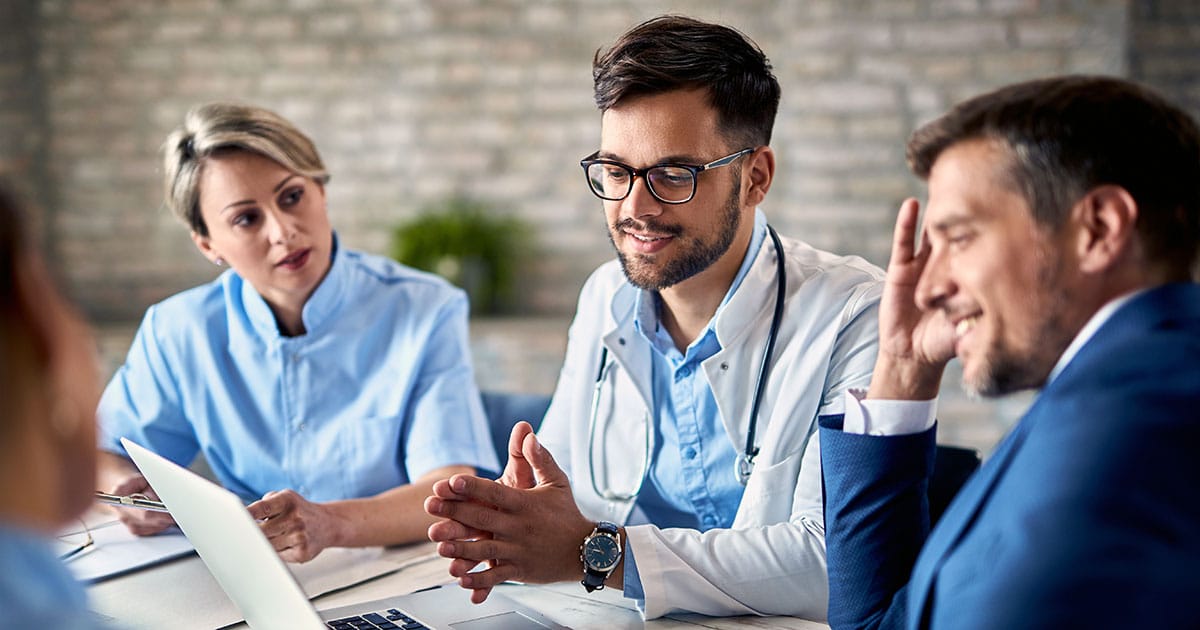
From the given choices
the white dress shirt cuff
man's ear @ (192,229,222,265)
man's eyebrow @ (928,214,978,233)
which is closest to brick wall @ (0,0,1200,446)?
man's ear @ (192,229,222,265)

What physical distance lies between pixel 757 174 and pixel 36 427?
1.47m

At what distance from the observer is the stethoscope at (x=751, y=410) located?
1.78 m

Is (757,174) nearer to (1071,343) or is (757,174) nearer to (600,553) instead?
(600,553)

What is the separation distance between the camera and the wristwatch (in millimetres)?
1511

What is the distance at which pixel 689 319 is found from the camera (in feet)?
6.41

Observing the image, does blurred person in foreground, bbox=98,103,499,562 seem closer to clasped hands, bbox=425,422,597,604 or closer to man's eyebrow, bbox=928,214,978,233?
clasped hands, bbox=425,422,597,604

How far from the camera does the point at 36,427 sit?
2.14 ft

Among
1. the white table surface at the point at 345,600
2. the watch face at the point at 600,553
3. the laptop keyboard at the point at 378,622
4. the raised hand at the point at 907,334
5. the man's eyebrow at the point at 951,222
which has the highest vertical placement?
the man's eyebrow at the point at 951,222

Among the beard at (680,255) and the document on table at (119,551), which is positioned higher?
the beard at (680,255)

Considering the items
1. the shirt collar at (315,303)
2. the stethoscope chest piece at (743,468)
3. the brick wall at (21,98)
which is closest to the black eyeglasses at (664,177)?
the stethoscope chest piece at (743,468)

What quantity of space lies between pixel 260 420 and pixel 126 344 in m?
2.51

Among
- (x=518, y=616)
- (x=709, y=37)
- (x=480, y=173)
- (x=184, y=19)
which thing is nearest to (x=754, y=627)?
(x=518, y=616)

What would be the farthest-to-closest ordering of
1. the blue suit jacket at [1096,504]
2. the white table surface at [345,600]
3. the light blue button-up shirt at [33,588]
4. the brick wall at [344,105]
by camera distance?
1. the brick wall at [344,105]
2. the white table surface at [345,600]
3. the blue suit jacket at [1096,504]
4. the light blue button-up shirt at [33,588]

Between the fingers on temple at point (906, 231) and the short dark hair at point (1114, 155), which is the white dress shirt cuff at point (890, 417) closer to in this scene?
the fingers on temple at point (906, 231)
